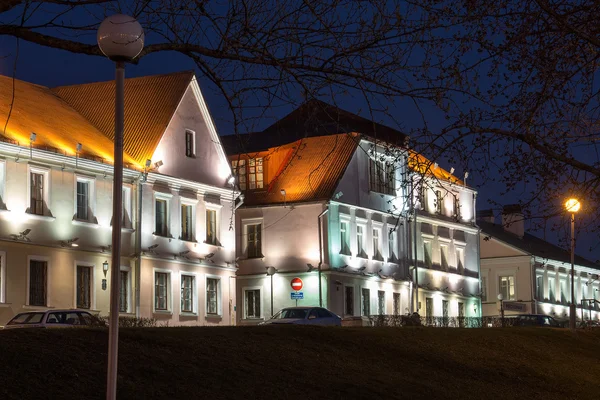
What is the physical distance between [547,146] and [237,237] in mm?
50067

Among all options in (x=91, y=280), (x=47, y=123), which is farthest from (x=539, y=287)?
(x=47, y=123)

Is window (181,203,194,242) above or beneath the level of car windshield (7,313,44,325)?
above

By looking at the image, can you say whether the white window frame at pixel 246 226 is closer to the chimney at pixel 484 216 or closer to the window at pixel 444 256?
the window at pixel 444 256

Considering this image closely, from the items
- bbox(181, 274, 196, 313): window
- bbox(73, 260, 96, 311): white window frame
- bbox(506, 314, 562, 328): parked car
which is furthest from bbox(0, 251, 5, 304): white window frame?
bbox(506, 314, 562, 328): parked car

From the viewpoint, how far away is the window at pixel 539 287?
9516cm

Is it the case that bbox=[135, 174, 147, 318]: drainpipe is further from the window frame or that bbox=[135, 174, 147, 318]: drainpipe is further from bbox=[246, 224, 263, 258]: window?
bbox=[246, 224, 263, 258]: window

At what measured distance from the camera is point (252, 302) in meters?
67.9

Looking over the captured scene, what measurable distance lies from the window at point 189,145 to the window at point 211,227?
138 inches

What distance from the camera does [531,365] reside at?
118 ft

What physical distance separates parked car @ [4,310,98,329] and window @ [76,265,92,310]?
8614 mm

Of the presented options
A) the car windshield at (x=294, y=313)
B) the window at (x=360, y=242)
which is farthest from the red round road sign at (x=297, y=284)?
the car windshield at (x=294, y=313)

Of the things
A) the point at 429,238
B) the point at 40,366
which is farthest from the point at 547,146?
the point at 429,238

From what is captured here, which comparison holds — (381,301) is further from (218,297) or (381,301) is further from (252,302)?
(218,297)

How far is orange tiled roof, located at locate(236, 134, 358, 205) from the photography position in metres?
66.2
